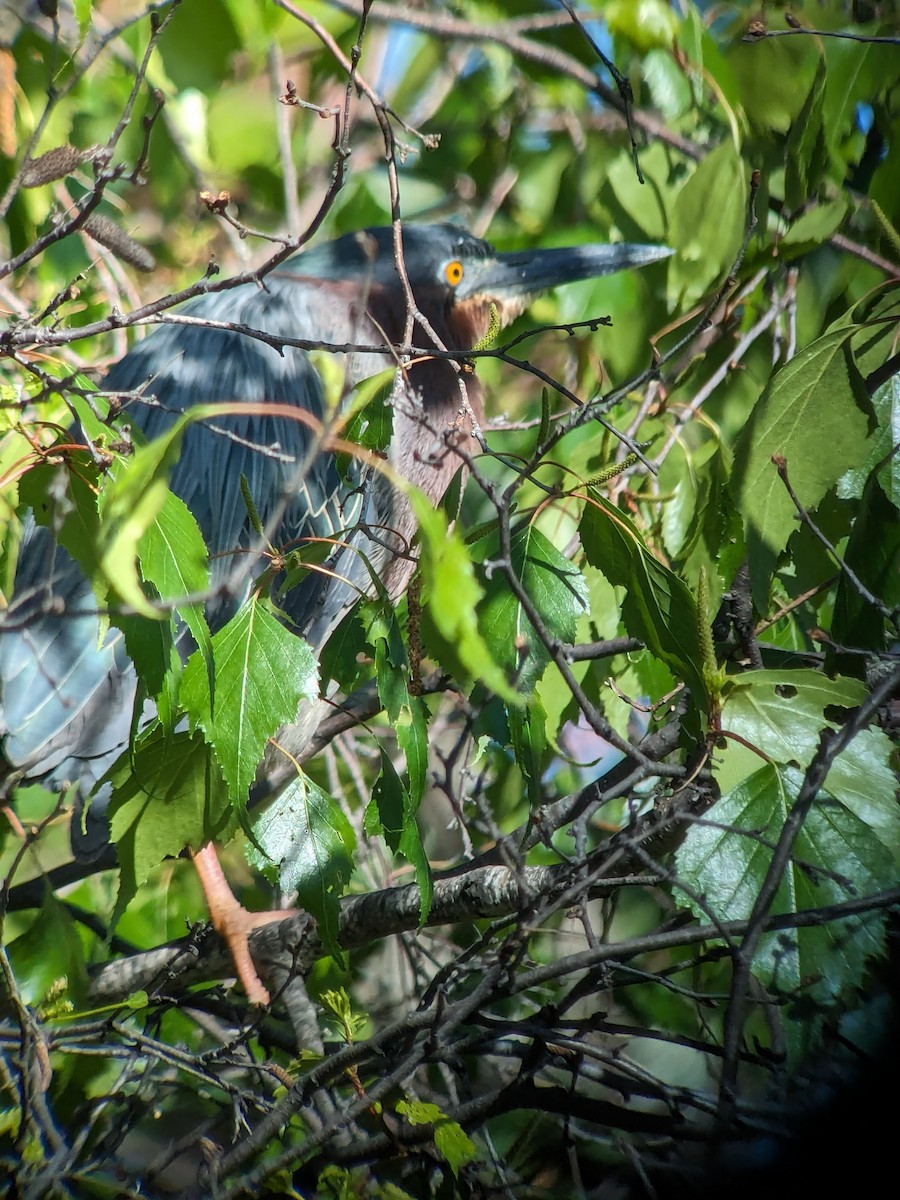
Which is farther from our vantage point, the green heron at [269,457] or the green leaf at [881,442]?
the green heron at [269,457]

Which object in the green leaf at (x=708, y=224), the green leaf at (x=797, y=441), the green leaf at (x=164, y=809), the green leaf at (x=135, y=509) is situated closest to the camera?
the green leaf at (x=135, y=509)

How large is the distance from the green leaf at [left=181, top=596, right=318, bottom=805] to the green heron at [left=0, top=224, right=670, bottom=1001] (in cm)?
46

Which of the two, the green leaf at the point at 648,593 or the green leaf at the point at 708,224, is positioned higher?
the green leaf at the point at 708,224

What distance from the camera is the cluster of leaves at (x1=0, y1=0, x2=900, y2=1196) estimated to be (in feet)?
3.64

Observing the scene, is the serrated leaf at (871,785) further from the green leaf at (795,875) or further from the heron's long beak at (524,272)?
the heron's long beak at (524,272)

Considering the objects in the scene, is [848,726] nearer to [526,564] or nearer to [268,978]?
[526,564]

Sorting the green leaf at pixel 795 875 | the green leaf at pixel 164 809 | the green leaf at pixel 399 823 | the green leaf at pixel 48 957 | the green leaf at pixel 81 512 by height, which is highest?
the green leaf at pixel 81 512

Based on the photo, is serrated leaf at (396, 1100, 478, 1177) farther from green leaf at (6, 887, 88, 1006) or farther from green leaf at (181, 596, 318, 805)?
green leaf at (6, 887, 88, 1006)

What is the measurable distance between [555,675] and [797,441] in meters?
0.53

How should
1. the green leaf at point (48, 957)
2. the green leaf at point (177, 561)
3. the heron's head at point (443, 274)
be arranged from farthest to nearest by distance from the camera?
the heron's head at point (443, 274) < the green leaf at point (48, 957) < the green leaf at point (177, 561)

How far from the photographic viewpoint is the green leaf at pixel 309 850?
1.32m

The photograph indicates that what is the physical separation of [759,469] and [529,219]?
201cm

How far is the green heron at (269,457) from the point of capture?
2096 mm

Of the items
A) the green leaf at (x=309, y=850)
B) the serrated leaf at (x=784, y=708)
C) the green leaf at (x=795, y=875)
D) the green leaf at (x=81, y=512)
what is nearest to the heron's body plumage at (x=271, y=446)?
the green leaf at (x=309, y=850)
